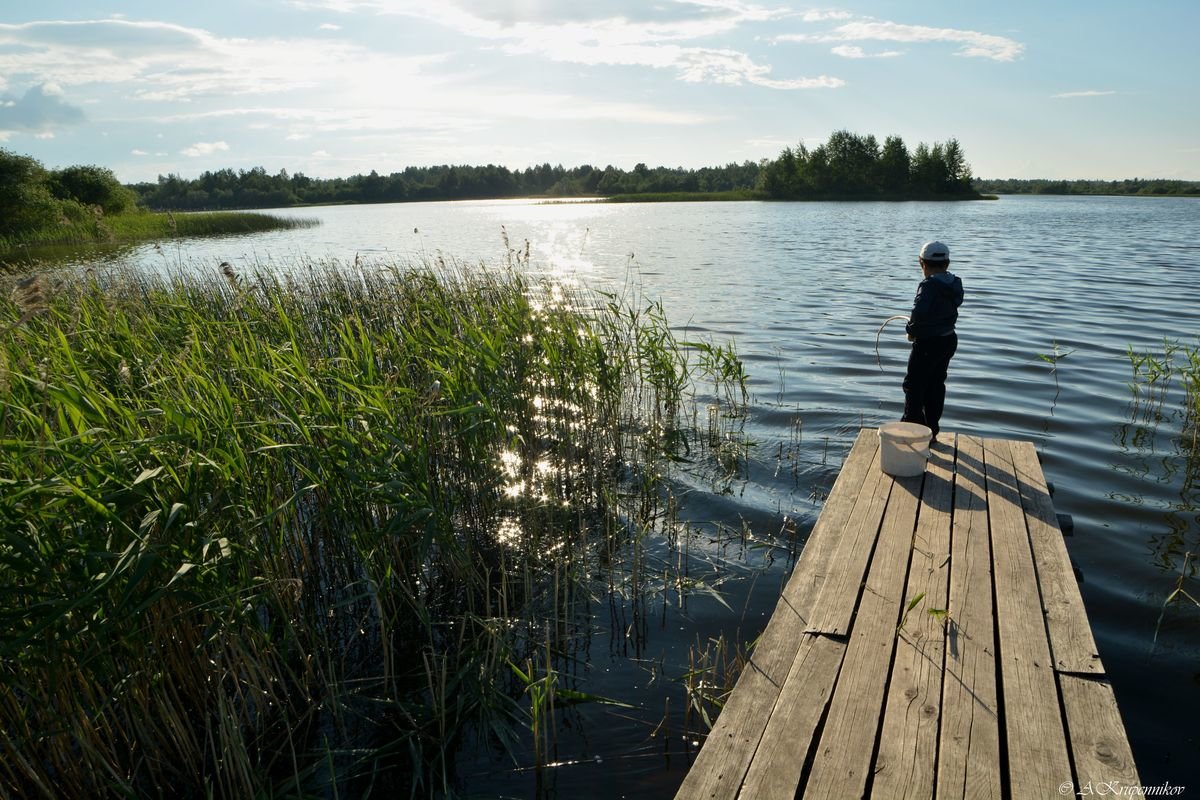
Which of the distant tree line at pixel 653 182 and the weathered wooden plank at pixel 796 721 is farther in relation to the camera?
the distant tree line at pixel 653 182

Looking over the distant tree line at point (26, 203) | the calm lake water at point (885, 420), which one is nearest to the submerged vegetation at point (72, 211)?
the distant tree line at point (26, 203)

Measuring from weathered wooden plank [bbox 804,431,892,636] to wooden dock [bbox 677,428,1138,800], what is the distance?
1cm

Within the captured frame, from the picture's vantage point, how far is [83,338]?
5.62 metres

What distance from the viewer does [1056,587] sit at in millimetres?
3824

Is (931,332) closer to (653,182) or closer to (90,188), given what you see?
(90,188)

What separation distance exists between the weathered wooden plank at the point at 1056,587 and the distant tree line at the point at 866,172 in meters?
85.4

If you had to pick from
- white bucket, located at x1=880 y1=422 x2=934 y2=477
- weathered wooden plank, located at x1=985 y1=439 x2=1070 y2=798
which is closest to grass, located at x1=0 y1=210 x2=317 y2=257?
white bucket, located at x1=880 y1=422 x2=934 y2=477

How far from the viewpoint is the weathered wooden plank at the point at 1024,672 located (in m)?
2.60

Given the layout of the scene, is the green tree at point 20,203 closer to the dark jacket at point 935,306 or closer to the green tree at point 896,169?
the dark jacket at point 935,306

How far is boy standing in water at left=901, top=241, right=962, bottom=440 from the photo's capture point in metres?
6.34

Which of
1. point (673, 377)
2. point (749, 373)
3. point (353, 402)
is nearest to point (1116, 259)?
point (749, 373)

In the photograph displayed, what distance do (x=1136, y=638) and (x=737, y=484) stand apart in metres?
3.45

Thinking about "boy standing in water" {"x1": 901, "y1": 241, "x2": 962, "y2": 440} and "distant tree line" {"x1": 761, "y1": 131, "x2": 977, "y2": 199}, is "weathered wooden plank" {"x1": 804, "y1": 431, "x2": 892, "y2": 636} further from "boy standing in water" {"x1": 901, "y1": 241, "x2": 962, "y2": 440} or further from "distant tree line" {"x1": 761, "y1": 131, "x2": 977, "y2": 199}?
"distant tree line" {"x1": 761, "y1": 131, "x2": 977, "y2": 199}

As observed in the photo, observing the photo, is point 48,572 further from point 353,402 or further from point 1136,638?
point 1136,638
